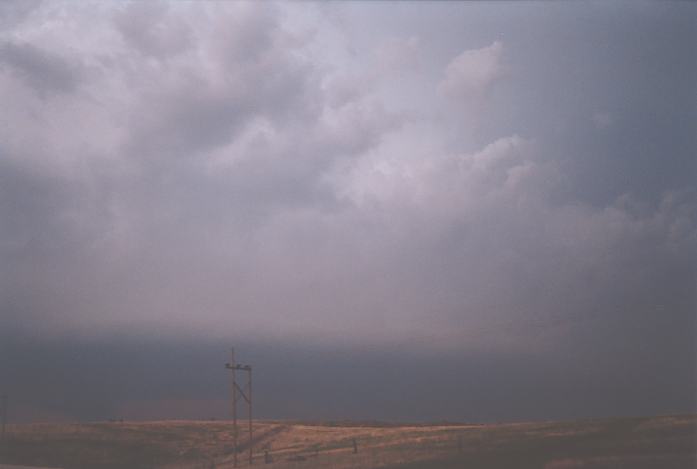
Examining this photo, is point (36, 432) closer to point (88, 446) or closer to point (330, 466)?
point (88, 446)

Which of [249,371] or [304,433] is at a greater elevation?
[249,371]

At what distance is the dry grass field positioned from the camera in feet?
146

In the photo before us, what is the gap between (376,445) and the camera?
2542 inches

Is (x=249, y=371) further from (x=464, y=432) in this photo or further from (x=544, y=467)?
(x=544, y=467)

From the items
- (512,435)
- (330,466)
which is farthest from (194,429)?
(512,435)

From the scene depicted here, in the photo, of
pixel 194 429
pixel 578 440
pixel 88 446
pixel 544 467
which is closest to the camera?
pixel 544 467

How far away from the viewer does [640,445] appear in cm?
4456

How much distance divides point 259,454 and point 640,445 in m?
47.6

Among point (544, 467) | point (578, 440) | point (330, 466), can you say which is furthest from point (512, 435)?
point (330, 466)

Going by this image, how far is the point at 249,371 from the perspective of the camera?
67.2 metres

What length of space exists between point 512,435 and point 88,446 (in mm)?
63567

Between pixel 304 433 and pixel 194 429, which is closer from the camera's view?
pixel 304 433

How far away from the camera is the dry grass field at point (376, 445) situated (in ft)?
146

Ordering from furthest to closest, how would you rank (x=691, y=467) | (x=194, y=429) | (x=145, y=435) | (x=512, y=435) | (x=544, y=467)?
(x=194, y=429)
(x=145, y=435)
(x=512, y=435)
(x=544, y=467)
(x=691, y=467)
